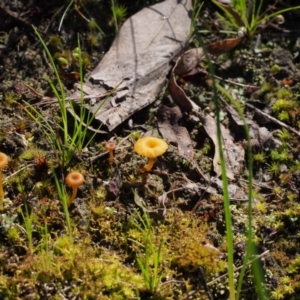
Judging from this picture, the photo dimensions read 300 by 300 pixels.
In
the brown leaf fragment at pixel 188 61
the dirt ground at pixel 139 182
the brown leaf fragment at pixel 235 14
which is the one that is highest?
the brown leaf fragment at pixel 235 14

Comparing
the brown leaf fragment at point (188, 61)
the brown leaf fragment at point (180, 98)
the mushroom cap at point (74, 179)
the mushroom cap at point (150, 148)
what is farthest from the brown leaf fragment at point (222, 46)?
the mushroom cap at point (74, 179)

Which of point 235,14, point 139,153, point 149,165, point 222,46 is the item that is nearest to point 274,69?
point 222,46

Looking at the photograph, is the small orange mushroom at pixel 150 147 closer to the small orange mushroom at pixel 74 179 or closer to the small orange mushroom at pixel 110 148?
the small orange mushroom at pixel 110 148

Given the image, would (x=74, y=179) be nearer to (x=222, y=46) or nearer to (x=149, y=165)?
(x=149, y=165)

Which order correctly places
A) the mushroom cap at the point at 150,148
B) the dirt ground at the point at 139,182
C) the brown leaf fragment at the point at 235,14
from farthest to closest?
the brown leaf fragment at the point at 235,14
the mushroom cap at the point at 150,148
the dirt ground at the point at 139,182

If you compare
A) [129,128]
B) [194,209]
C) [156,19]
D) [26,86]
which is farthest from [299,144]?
[26,86]

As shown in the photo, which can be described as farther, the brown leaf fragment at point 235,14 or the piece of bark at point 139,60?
the brown leaf fragment at point 235,14
